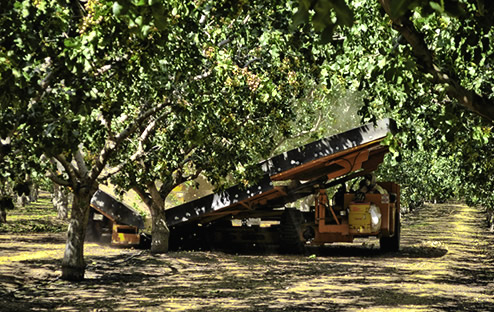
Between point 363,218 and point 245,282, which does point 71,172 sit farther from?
point 363,218

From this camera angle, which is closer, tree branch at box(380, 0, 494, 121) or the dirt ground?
tree branch at box(380, 0, 494, 121)

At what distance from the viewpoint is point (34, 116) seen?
28.5 feet

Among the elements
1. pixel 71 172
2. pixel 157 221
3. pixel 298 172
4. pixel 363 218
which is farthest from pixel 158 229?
pixel 71 172

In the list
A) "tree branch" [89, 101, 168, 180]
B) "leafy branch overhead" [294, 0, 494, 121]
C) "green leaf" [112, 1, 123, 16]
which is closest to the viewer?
"leafy branch overhead" [294, 0, 494, 121]

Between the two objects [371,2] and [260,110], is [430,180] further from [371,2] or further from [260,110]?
[371,2]

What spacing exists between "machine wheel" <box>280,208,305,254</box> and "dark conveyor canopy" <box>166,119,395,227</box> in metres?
0.45

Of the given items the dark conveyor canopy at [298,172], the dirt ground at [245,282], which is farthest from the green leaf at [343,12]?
the dark conveyor canopy at [298,172]

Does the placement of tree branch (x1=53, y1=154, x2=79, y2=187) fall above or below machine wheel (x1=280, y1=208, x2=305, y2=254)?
above

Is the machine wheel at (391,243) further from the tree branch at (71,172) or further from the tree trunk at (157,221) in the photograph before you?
the tree branch at (71,172)

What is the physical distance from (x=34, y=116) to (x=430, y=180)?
52822 millimetres

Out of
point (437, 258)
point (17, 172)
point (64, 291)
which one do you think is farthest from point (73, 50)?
point (437, 258)

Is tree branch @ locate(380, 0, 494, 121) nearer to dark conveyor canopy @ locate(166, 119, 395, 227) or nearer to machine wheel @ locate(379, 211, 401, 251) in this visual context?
dark conveyor canopy @ locate(166, 119, 395, 227)

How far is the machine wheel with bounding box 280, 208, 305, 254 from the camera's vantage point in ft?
68.6

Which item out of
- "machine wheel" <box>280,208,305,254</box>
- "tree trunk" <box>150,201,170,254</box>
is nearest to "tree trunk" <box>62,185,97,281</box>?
"tree trunk" <box>150,201,170,254</box>
